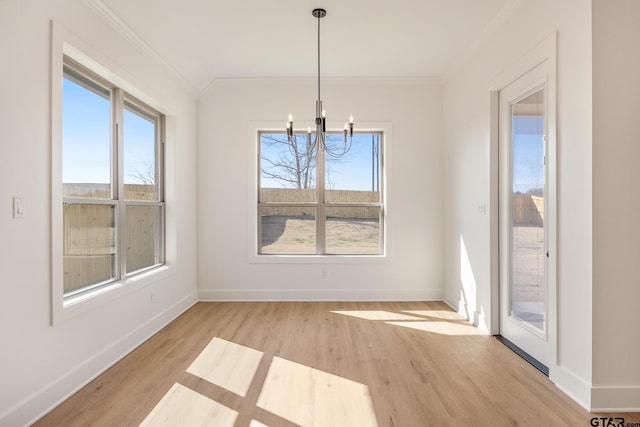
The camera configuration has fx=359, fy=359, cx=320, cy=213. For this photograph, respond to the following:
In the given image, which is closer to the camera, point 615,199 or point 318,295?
point 615,199

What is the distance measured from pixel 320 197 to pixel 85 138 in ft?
9.54

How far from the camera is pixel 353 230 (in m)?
5.02

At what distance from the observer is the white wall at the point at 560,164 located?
7.31ft

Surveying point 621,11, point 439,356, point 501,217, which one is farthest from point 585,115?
point 439,356

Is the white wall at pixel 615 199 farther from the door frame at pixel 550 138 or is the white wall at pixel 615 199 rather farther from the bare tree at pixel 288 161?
the bare tree at pixel 288 161

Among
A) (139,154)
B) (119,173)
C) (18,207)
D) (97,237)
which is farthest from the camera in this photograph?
(139,154)

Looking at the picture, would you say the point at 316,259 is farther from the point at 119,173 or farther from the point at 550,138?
the point at 550,138

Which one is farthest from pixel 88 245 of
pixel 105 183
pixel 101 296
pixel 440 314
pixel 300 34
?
pixel 440 314

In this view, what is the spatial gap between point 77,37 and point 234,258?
3.04m

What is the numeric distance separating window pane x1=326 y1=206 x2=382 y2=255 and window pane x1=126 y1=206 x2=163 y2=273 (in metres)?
2.17

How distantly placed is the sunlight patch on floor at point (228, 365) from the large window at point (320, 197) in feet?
6.38

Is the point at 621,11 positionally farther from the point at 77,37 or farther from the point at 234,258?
the point at 234,258

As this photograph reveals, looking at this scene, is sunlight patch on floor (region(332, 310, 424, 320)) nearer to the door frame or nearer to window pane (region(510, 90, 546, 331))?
window pane (region(510, 90, 546, 331))

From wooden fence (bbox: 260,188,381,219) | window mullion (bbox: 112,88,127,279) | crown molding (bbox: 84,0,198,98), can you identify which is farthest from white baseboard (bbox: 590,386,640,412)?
crown molding (bbox: 84,0,198,98)
